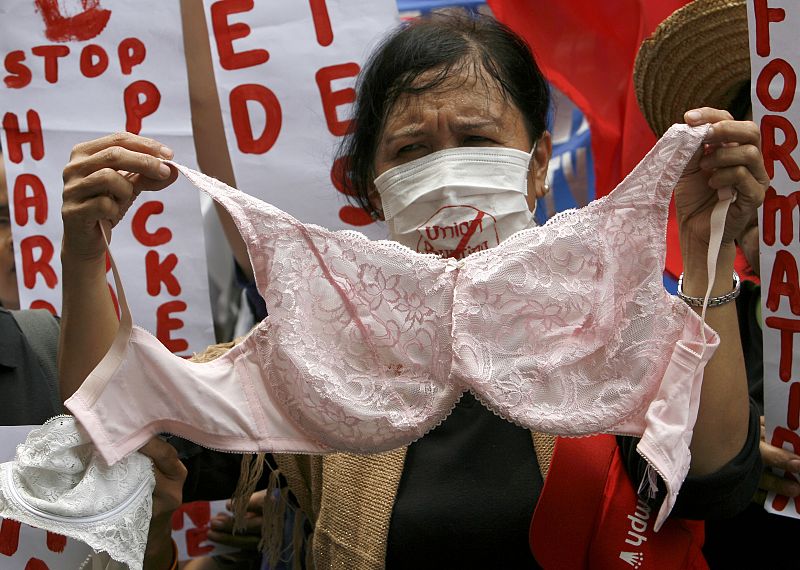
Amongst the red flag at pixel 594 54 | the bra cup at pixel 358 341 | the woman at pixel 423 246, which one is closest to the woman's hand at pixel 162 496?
the woman at pixel 423 246

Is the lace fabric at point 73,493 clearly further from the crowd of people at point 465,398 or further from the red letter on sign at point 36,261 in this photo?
the red letter on sign at point 36,261

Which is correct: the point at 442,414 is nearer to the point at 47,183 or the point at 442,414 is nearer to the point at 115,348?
the point at 115,348

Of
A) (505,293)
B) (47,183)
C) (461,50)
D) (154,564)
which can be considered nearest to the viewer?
(505,293)

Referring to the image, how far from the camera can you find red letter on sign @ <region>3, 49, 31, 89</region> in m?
2.73

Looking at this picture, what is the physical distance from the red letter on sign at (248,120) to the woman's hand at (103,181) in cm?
120

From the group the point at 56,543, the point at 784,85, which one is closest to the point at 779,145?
the point at 784,85

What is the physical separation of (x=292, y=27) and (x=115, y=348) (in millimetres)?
1497

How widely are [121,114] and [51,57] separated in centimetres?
24

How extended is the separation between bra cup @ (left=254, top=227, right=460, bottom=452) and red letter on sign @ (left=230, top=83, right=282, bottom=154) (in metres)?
1.14

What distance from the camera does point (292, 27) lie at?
286 cm

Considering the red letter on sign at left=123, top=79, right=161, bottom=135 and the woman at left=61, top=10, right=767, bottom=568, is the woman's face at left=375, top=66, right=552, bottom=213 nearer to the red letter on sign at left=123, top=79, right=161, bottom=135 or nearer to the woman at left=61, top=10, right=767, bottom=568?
the woman at left=61, top=10, right=767, bottom=568

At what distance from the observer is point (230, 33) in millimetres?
2826

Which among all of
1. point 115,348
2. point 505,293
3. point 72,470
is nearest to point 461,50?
point 505,293

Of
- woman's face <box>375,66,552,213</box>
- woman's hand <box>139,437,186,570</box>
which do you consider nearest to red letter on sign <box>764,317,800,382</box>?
woman's face <box>375,66,552,213</box>
